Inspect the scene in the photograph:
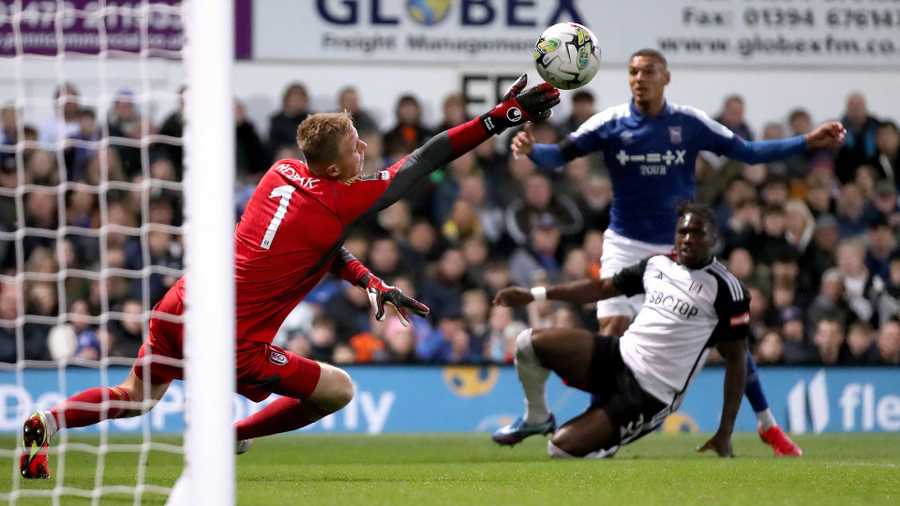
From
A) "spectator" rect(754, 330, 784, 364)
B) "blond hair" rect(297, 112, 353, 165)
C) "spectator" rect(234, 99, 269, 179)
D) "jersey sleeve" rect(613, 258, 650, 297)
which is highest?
"blond hair" rect(297, 112, 353, 165)

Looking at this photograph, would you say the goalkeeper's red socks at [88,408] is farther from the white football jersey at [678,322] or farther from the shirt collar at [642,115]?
the shirt collar at [642,115]

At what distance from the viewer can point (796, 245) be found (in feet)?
44.7

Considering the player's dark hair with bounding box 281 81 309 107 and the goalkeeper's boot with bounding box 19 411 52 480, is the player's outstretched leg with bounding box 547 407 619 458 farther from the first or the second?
the player's dark hair with bounding box 281 81 309 107

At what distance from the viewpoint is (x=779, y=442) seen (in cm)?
873

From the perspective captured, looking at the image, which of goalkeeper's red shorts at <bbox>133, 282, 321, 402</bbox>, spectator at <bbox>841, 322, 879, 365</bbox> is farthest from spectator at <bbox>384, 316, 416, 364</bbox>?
goalkeeper's red shorts at <bbox>133, 282, 321, 402</bbox>

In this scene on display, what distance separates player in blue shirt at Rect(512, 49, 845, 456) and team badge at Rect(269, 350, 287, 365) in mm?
2563

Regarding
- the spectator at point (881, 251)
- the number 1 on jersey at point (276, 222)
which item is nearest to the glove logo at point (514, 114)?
the number 1 on jersey at point (276, 222)

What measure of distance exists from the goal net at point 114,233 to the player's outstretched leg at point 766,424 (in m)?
3.56

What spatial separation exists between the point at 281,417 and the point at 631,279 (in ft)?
7.59

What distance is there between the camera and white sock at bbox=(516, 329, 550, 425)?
27.9 feet

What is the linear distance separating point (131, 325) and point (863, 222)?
7.18 metres

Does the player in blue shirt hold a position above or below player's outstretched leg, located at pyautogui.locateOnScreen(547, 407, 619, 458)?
above

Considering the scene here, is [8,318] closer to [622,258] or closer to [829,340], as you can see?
[622,258]

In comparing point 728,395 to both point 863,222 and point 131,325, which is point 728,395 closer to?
point 131,325
